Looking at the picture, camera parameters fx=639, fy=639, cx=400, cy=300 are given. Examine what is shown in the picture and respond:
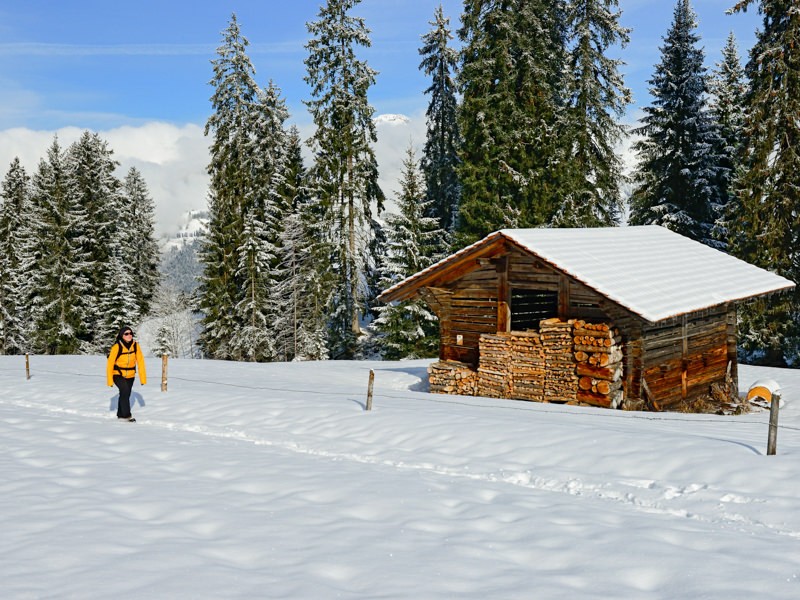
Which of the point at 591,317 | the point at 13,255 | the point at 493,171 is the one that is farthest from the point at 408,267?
the point at 13,255

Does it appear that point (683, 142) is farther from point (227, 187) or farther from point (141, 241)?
point (141, 241)

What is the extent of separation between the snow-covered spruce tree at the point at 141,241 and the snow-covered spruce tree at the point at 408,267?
88.1ft

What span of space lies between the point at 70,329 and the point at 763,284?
120ft

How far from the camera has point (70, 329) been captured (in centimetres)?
3856

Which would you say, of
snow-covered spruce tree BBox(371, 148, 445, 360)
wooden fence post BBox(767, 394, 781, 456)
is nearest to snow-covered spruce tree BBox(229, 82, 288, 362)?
snow-covered spruce tree BBox(371, 148, 445, 360)

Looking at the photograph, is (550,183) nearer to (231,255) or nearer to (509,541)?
(231,255)

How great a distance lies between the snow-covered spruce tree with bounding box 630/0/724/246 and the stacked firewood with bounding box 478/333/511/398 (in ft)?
56.8

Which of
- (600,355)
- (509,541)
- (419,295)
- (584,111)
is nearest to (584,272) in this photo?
(600,355)

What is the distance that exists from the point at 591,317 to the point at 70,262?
34351mm

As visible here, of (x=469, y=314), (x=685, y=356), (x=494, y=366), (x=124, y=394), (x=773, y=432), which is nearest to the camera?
(x=773, y=432)

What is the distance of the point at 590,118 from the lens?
29.6m

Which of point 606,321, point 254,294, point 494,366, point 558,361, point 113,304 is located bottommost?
point 494,366

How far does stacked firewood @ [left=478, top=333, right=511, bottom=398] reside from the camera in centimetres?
1803

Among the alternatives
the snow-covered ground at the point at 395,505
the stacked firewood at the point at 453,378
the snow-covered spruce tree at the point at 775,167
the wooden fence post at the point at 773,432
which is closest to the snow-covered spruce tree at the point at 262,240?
the stacked firewood at the point at 453,378
